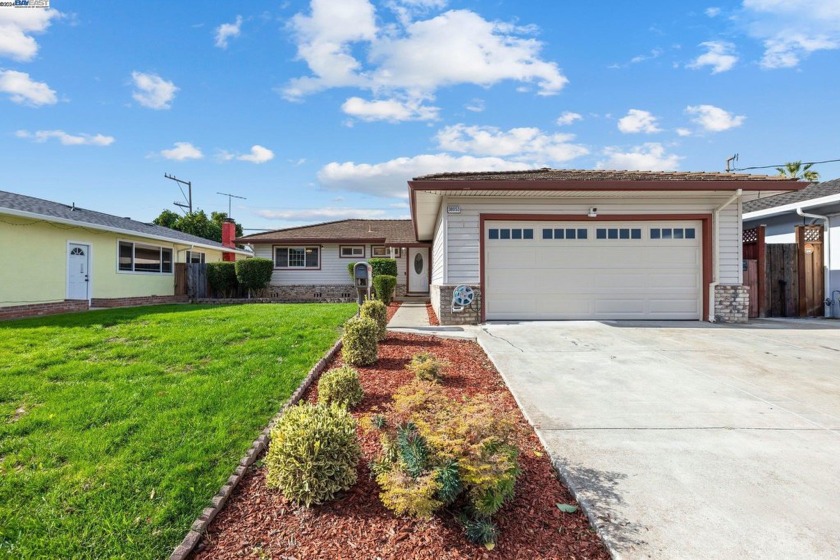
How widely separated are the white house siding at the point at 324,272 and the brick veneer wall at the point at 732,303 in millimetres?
12294

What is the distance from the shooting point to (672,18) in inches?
313

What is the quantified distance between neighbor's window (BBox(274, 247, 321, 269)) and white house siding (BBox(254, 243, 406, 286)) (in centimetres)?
23

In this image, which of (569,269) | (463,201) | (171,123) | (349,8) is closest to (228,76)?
(349,8)

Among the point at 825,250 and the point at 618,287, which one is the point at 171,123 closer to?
the point at 618,287

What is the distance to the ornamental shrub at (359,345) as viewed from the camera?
5172mm

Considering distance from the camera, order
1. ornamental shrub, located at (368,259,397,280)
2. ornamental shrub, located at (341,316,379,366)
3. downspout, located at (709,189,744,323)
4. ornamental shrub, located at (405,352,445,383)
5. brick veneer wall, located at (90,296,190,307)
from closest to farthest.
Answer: ornamental shrub, located at (405,352,445,383)
ornamental shrub, located at (341,316,379,366)
downspout, located at (709,189,744,323)
brick veneer wall, located at (90,296,190,307)
ornamental shrub, located at (368,259,397,280)

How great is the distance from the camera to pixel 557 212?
30.8ft

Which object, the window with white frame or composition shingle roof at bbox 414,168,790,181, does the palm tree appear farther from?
the window with white frame

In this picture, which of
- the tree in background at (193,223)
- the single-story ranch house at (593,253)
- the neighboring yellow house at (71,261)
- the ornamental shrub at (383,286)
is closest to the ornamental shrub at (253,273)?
the neighboring yellow house at (71,261)

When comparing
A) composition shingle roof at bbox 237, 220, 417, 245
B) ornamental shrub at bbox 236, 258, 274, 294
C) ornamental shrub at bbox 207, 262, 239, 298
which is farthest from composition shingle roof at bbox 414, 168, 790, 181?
ornamental shrub at bbox 207, 262, 239, 298

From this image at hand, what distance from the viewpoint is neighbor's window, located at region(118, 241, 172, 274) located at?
1383 cm

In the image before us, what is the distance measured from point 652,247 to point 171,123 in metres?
16.5

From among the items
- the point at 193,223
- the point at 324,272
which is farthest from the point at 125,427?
the point at 193,223

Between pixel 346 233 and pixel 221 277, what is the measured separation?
5.92 m
